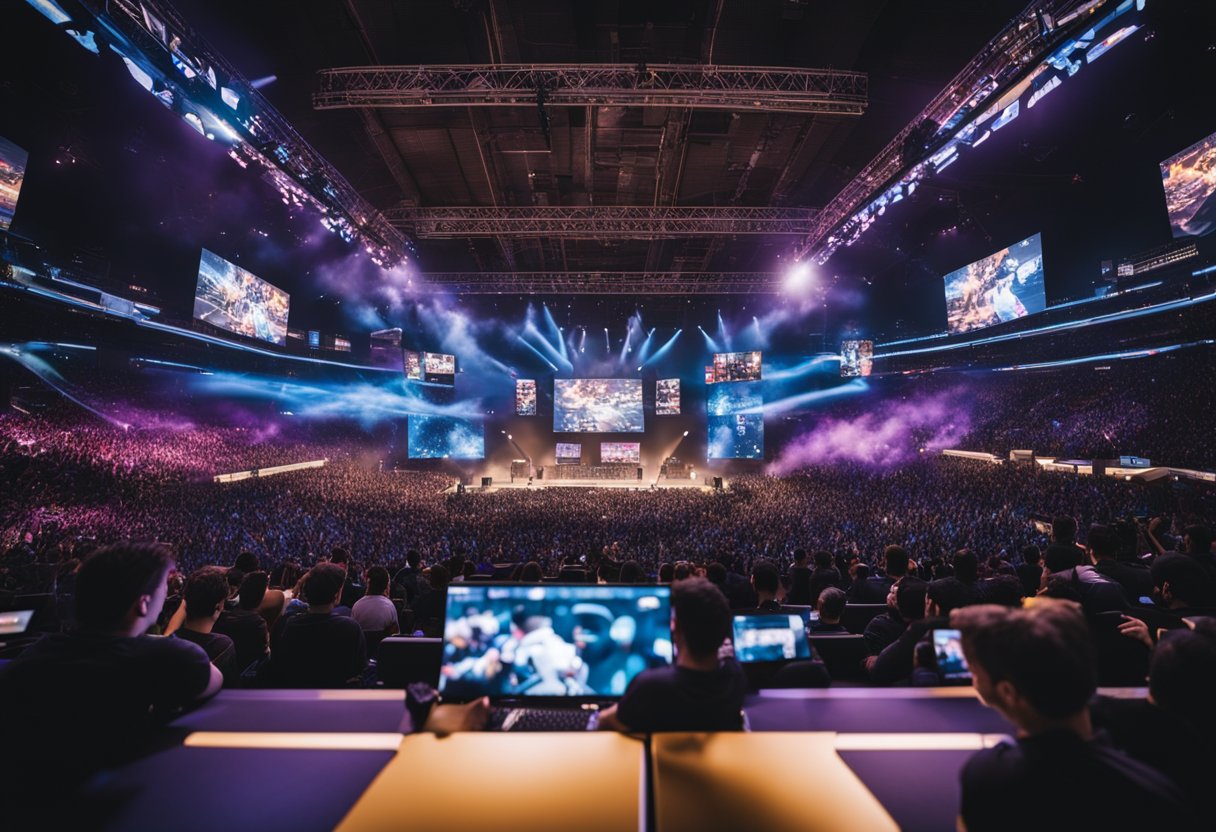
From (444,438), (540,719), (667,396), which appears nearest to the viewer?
(540,719)

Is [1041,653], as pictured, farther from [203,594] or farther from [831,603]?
[203,594]

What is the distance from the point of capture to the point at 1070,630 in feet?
4.08

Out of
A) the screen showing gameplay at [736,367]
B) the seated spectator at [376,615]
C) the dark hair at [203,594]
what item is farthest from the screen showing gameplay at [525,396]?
the dark hair at [203,594]

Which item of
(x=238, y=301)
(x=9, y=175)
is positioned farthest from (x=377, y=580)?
(x=238, y=301)

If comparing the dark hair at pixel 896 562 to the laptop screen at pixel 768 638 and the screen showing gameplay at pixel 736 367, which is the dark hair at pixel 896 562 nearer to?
the laptop screen at pixel 768 638

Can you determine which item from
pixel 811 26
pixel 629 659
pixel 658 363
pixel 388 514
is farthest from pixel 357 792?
pixel 658 363

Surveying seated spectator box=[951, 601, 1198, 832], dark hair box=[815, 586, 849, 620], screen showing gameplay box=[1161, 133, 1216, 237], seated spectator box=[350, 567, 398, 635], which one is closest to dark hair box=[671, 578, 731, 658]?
seated spectator box=[951, 601, 1198, 832]

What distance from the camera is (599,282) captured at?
56.7ft

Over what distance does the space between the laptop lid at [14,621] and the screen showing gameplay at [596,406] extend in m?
21.6

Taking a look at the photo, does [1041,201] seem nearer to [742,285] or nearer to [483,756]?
[742,285]

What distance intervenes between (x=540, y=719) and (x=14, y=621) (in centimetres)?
430

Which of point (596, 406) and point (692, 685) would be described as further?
point (596, 406)

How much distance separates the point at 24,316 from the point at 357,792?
16706 millimetres

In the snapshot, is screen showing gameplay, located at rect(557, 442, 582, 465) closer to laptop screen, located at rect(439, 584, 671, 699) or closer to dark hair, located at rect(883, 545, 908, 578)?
dark hair, located at rect(883, 545, 908, 578)
